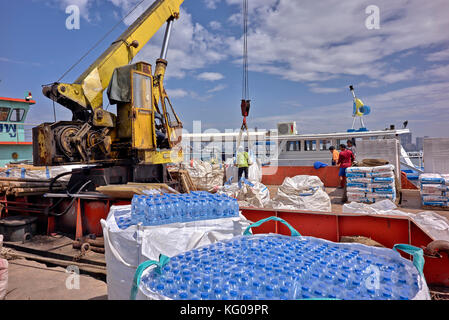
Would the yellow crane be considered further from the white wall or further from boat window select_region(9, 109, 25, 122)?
boat window select_region(9, 109, 25, 122)

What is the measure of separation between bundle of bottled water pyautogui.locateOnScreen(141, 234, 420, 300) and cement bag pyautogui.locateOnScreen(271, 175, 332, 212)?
4465 millimetres

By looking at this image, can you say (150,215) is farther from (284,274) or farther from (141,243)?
(284,274)

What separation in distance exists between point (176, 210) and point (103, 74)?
534 cm

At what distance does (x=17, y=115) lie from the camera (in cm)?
1430

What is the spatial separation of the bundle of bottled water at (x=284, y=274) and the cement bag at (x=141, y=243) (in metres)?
0.57

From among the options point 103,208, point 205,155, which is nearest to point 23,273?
point 103,208

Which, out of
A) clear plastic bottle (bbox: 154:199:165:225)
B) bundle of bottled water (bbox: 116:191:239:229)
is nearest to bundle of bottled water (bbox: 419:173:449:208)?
bundle of bottled water (bbox: 116:191:239:229)

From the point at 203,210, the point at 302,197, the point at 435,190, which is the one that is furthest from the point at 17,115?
the point at 435,190

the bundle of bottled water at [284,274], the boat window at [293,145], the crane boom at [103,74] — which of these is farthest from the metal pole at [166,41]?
the boat window at [293,145]

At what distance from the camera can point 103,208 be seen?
4867 millimetres

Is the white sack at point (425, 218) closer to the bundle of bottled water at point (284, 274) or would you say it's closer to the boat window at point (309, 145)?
the bundle of bottled water at point (284, 274)

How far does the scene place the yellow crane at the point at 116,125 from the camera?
18.2 feet

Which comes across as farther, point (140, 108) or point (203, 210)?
point (140, 108)

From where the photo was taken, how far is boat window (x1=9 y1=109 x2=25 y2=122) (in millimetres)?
14070
